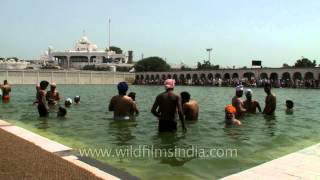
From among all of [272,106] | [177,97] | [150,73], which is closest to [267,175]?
[177,97]

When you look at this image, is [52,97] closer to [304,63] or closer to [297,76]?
[297,76]

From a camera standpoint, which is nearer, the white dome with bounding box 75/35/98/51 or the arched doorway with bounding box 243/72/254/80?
the arched doorway with bounding box 243/72/254/80

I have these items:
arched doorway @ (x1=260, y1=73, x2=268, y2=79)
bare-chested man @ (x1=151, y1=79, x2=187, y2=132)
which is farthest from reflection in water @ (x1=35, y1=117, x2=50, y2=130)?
arched doorway @ (x1=260, y1=73, x2=268, y2=79)

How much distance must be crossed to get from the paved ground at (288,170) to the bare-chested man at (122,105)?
6481mm

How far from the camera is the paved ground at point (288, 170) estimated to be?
5.95 meters

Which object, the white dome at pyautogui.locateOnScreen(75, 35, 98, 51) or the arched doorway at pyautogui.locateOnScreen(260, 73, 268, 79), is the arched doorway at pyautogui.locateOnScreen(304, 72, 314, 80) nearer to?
the arched doorway at pyautogui.locateOnScreen(260, 73, 268, 79)

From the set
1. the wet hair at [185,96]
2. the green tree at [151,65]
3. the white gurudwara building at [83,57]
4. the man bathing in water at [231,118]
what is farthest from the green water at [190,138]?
the white gurudwara building at [83,57]

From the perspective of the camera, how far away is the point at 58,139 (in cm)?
1092

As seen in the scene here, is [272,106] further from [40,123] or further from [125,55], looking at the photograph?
[125,55]

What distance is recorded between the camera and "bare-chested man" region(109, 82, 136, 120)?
12.9 meters

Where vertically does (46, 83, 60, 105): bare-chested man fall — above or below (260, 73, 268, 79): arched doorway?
below

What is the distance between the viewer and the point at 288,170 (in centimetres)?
633

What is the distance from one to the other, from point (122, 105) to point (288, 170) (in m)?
7.55

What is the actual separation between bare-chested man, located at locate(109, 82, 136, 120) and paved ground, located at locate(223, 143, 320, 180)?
255 inches
